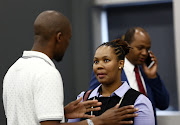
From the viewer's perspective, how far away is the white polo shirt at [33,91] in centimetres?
172

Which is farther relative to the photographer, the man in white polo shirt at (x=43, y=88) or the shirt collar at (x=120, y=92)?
the shirt collar at (x=120, y=92)

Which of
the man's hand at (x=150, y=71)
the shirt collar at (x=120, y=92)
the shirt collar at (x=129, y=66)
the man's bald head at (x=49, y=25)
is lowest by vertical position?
the shirt collar at (x=120, y=92)

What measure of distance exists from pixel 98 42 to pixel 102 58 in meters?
1.70

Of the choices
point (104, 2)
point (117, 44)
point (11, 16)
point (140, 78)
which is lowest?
point (140, 78)

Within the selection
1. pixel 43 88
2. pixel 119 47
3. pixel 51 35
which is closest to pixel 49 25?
pixel 51 35

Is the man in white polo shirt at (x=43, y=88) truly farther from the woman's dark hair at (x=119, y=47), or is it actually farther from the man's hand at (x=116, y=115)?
the woman's dark hair at (x=119, y=47)

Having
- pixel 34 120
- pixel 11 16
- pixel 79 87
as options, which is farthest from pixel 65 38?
pixel 79 87

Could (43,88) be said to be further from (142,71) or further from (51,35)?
(142,71)

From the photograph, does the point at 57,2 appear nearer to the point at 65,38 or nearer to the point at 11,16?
the point at 11,16

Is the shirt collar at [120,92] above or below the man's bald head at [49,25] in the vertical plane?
below

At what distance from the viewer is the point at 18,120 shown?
1811mm

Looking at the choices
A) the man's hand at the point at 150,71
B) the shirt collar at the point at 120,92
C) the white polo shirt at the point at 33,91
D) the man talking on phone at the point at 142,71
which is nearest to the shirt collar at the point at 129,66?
the man talking on phone at the point at 142,71

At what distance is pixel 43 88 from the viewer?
5.63ft

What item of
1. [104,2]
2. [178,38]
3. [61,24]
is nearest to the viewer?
[61,24]
